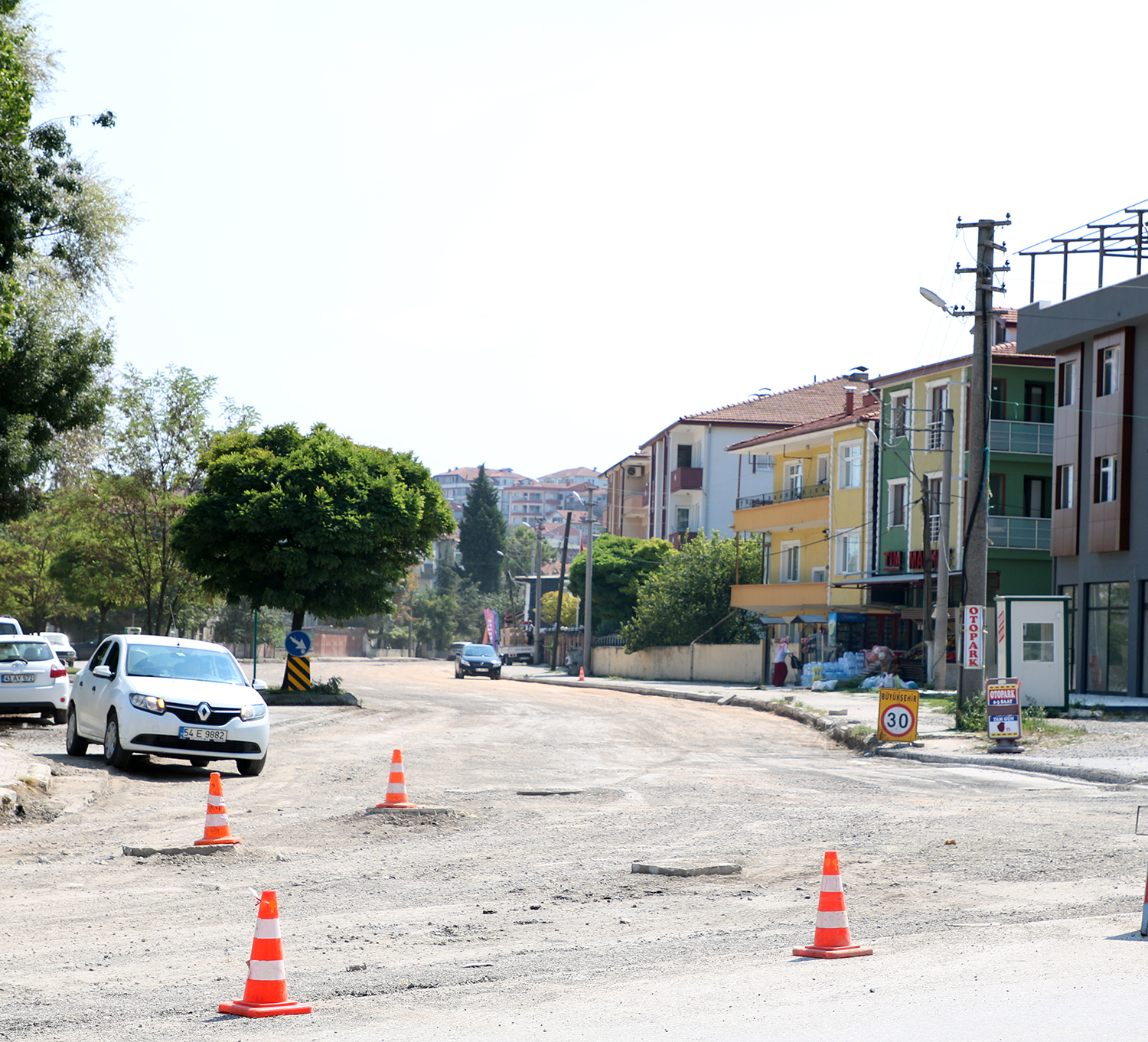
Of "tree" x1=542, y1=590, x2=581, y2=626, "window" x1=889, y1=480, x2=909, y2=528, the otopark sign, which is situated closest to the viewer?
the otopark sign

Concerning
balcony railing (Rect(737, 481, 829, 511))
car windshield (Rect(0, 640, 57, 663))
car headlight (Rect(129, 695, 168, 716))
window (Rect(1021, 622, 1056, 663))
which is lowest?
car headlight (Rect(129, 695, 168, 716))

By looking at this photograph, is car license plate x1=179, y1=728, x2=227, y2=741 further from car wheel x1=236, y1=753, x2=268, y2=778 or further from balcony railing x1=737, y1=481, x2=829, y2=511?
balcony railing x1=737, y1=481, x2=829, y2=511

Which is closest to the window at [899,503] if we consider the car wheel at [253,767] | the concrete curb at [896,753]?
the concrete curb at [896,753]

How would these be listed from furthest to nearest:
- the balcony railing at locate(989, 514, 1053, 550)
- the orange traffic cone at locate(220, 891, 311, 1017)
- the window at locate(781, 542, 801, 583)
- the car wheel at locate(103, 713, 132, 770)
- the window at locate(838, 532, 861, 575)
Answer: the window at locate(781, 542, 801, 583)
the window at locate(838, 532, 861, 575)
the balcony railing at locate(989, 514, 1053, 550)
the car wheel at locate(103, 713, 132, 770)
the orange traffic cone at locate(220, 891, 311, 1017)

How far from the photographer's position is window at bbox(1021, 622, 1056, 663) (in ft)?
94.1

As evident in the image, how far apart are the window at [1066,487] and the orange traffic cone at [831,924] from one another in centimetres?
3480

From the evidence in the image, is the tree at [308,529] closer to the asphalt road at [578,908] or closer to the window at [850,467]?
the asphalt road at [578,908]

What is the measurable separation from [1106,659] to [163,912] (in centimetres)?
3397

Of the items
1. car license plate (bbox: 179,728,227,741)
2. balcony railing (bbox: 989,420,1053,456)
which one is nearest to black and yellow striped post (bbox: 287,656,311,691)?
car license plate (bbox: 179,728,227,741)

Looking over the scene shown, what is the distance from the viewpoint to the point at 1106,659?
38.0 meters

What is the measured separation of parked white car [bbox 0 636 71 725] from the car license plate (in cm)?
910

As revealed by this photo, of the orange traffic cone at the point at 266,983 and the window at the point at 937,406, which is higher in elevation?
the window at the point at 937,406

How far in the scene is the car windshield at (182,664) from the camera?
17750mm

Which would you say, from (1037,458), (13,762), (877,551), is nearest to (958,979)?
(13,762)
